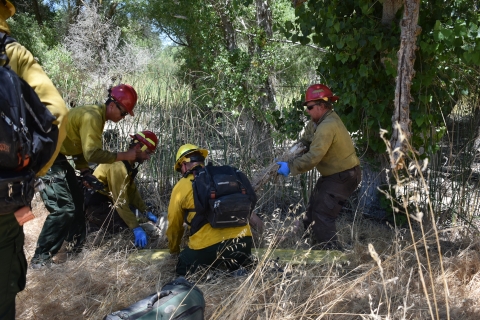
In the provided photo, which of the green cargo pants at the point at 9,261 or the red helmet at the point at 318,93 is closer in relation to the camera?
the green cargo pants at the point at 9,261

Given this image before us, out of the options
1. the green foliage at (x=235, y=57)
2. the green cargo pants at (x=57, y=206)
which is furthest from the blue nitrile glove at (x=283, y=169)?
the green cargo pants at (x=57, y=206)

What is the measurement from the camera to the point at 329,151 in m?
4.73

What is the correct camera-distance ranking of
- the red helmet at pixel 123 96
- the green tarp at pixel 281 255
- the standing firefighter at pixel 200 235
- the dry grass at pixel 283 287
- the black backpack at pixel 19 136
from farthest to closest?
1. the red helmet at pixel 123 96
2. the green tarp at pixel 281 255
3. the standing firefighter at pixel 200 235
4. the dry grass at pixel 283 287
5. the black backpack at pixel 19 136

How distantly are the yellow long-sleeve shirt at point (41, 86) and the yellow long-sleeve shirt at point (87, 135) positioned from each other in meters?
1.89

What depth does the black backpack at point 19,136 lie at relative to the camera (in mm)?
1944

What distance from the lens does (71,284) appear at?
353cm

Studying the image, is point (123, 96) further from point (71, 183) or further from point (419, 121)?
point (419, 121)

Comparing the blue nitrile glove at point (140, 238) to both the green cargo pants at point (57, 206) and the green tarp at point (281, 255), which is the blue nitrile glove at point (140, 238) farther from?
the green cargo pants at point (57, 206)

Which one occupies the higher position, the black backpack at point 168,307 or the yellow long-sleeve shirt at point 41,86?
the yellow long-sleeve shirt at point 41,86

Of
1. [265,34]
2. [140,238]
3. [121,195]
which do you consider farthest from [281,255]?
[265,34]

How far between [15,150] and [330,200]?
3.38m

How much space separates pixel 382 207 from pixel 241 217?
2564 millimetres

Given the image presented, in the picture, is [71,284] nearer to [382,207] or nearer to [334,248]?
[334,248]

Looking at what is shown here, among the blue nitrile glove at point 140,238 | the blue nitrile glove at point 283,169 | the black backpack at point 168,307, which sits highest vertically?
the blue nitrile glove at point 283,169
